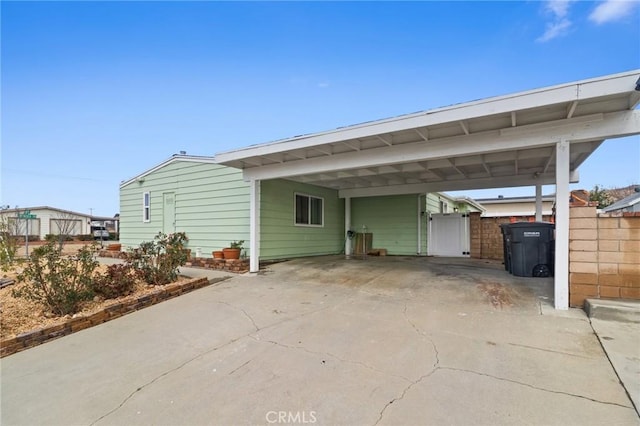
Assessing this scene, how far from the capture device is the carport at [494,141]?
4242mm

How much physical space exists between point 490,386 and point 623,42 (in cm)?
913

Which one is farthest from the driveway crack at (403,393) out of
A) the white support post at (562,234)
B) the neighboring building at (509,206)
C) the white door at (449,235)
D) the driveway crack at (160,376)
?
the neighboring building at (509,206)

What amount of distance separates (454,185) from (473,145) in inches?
213

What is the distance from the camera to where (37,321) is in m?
4.56

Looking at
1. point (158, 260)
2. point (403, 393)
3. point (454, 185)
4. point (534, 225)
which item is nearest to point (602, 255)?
point (534, 225)

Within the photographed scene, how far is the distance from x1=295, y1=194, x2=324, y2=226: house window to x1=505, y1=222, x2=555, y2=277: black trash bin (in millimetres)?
6107

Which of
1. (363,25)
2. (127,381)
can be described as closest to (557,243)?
(127,381)

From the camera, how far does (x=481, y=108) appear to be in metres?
4.61

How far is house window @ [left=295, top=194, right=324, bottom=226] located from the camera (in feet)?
34.9

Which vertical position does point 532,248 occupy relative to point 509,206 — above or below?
below

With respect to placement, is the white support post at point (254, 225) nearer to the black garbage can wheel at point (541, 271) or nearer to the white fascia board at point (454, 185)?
the white fascia board at point (454, 185)

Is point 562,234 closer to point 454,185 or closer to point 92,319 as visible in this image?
point 454,185

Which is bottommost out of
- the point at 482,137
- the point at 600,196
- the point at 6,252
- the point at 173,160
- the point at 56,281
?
the point at 56,281

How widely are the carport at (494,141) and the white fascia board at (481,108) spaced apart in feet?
0.03
